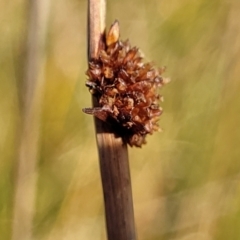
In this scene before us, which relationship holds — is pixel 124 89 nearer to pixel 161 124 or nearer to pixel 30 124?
pixel 30 124

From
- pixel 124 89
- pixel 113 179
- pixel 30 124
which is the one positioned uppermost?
pixel 30 124

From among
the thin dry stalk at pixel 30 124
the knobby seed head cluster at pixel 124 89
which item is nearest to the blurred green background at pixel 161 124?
the thin dry stalk at pixel 30 124

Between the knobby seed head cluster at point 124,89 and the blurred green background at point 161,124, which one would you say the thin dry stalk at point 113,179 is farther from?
the blurred green background at point 161,124

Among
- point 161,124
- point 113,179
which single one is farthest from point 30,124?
point 113,179

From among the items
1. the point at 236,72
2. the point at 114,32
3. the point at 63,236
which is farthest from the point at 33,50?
the point at 236,72

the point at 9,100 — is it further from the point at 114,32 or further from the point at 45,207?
the point at 114,32

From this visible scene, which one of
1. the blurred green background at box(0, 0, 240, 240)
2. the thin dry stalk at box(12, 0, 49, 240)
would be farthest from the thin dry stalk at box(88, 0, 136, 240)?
the blurred green background at box(0, 0, 240, 240)

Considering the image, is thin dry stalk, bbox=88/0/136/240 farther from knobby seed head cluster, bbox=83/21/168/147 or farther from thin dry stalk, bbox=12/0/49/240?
thin dry stalk, bbox=12/0/49/240
